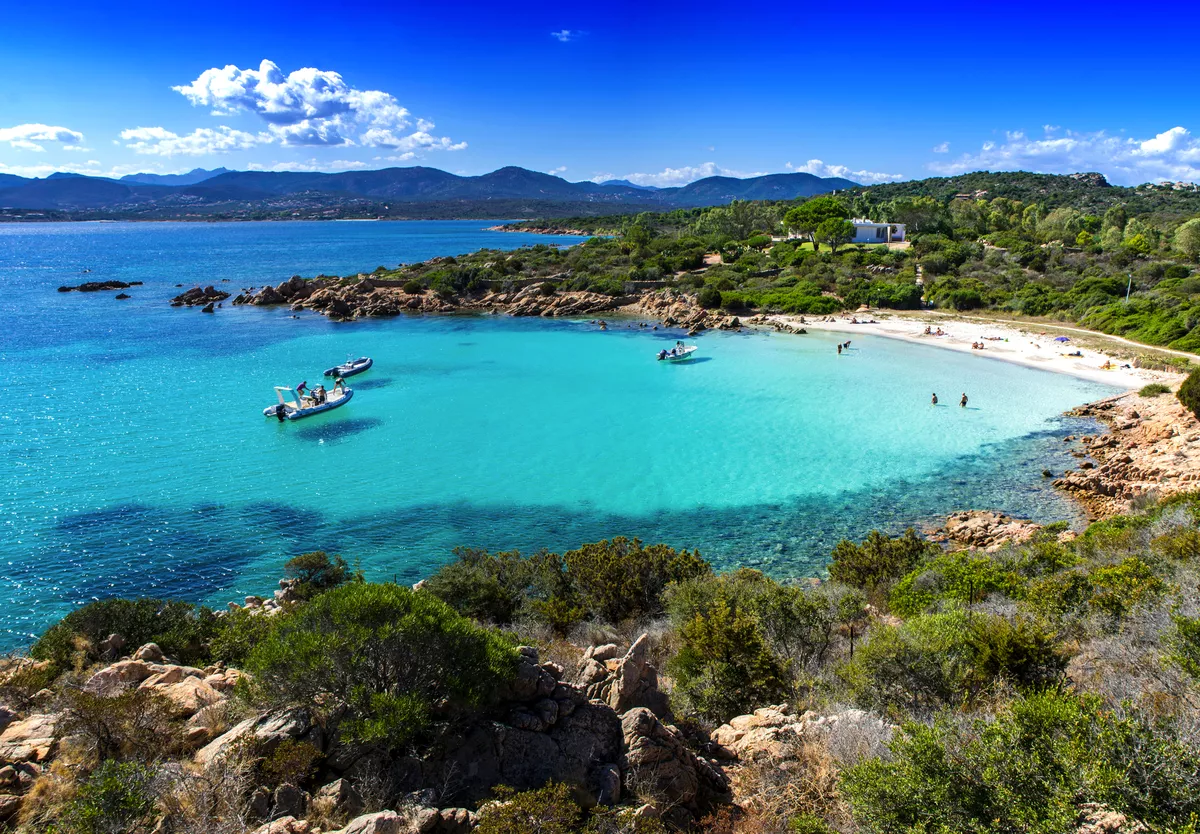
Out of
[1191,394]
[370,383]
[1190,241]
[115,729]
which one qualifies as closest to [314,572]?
[115,729]

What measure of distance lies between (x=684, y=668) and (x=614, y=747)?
108 inches

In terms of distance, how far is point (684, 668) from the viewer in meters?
9.42

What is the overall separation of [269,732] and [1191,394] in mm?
32792

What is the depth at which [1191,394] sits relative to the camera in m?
24.7

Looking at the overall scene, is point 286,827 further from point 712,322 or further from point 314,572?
point 712,322

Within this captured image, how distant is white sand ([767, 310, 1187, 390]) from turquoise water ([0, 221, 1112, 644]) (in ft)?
6.71

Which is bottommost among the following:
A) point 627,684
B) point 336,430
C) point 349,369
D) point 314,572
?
point 336,430

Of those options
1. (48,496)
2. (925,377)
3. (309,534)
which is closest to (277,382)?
(48,496)

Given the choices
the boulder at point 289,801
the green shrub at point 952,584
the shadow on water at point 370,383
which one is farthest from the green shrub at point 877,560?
the shadow on water at point 370,383

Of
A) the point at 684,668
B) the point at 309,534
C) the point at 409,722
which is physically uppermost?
the point at 409,722

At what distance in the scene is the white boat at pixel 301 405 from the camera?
2886 cm

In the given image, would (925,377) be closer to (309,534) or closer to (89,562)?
(309,534)

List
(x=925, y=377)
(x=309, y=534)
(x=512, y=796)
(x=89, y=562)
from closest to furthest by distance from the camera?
(x=512, y=796)
(x=89, y=562)
(x=309, y=534)
(x=925, y=377)

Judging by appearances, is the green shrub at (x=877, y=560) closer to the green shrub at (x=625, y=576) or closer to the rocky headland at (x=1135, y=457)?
the green shrub at (x=625, y=576)
